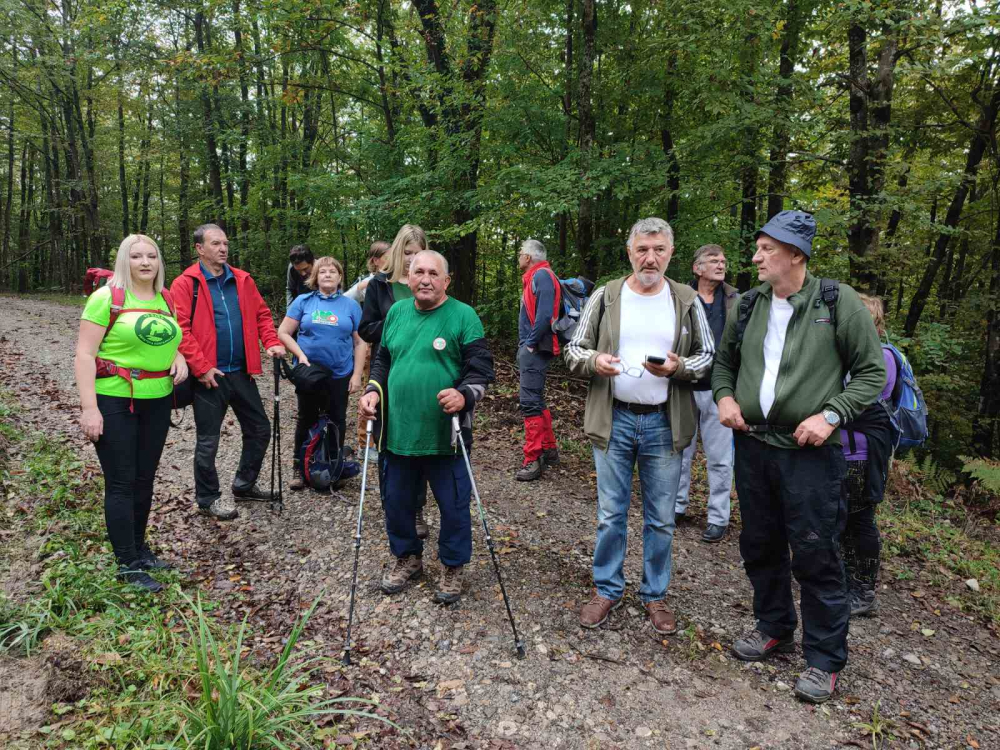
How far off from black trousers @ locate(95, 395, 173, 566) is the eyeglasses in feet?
10.00

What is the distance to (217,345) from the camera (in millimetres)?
4906

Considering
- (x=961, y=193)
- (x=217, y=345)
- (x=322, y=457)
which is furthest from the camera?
(x=961, y=193)

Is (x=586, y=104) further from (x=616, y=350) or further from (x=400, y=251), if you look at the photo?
(x=616, y=350)

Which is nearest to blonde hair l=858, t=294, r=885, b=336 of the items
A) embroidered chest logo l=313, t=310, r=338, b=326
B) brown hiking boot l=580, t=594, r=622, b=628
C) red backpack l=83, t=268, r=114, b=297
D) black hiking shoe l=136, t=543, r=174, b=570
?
brown hiking boot l=580, t=594, r=622, b=628

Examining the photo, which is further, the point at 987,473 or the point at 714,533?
the point at 987,473

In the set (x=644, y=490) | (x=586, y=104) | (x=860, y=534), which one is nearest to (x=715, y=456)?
(x=860, y=534)

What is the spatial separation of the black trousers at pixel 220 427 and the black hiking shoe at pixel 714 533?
13.5 feet

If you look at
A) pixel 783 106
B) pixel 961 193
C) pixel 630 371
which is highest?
pixel 783 106

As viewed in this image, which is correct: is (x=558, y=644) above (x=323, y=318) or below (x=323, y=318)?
below

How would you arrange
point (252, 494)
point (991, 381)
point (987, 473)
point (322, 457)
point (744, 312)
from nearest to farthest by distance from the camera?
1. point (744, 312)
2. point (252, 494)
3. point (322, 457)
4. point (987, 473)
5. point (991, 381)

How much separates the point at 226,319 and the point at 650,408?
3.59 metres

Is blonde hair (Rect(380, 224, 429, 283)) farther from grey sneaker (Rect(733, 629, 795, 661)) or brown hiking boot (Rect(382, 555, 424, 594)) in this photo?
grey sneaker (Rect(733, 629, 795, 661))

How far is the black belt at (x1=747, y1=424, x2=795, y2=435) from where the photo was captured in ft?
10.1

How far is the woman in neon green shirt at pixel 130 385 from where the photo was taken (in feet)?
11.8
